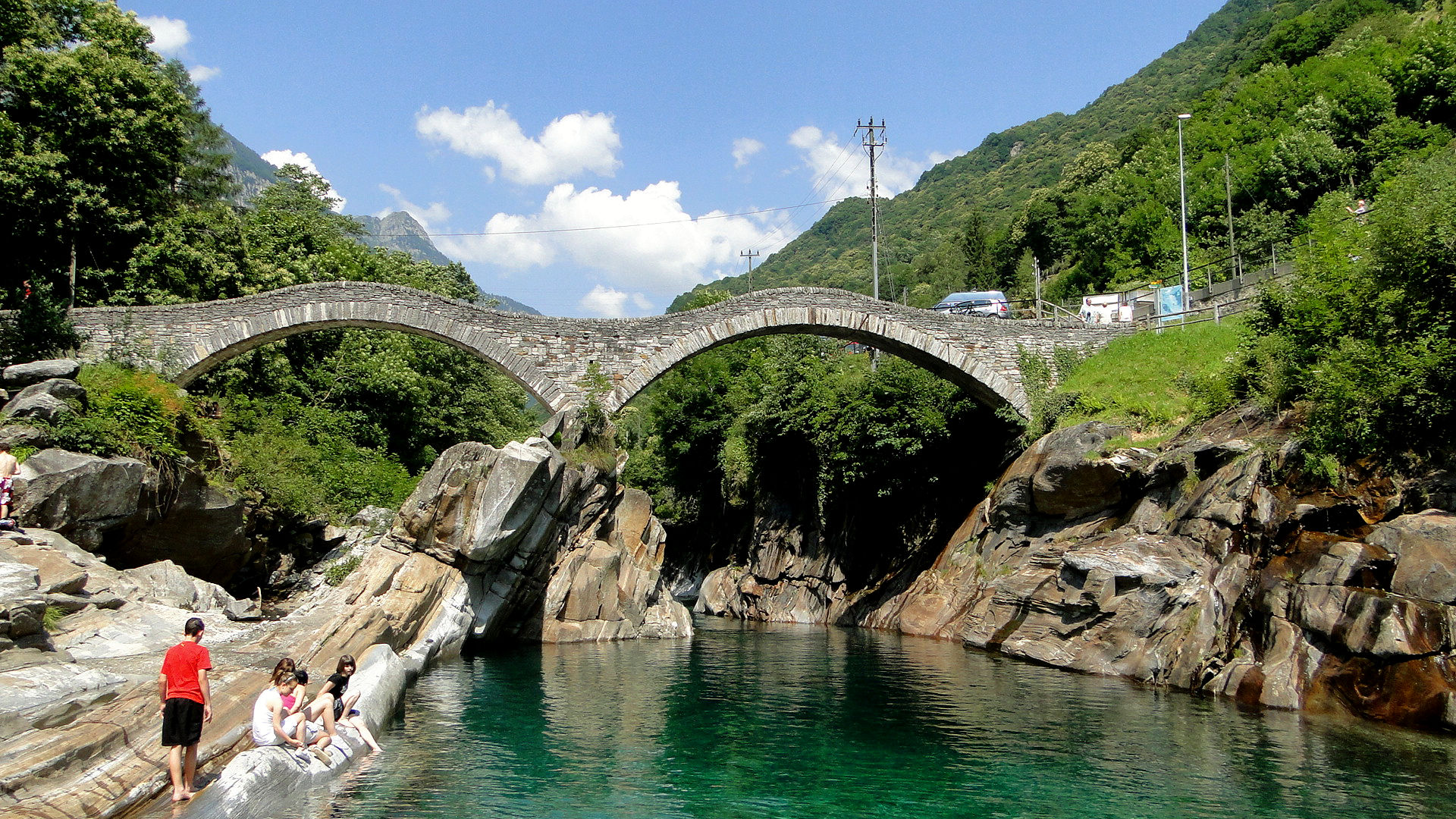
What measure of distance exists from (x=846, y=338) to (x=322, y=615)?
16756 millimetres

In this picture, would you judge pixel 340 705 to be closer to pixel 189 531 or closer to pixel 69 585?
pixel 69 585

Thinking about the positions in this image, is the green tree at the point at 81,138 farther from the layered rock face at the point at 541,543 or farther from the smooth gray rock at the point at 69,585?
the smooth gray rock at the point at 69,585

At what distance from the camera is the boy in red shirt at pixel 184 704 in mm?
7449

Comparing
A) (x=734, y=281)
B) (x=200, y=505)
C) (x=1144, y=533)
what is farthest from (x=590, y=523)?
(x=734, y=281)

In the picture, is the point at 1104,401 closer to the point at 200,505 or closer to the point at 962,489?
the point at 962,489

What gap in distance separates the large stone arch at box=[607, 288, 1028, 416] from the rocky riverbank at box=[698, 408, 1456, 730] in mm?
3332

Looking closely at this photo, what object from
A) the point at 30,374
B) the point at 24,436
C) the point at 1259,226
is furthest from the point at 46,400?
the point at 1259,226

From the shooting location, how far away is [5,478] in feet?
39.7

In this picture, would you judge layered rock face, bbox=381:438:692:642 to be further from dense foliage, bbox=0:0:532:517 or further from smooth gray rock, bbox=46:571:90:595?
smooth gray rock, bbox=46:571:90:595

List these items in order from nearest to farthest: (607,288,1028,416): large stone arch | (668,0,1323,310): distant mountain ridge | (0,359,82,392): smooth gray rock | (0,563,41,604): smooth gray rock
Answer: (0,563,41,604): smooth gray rock < (0,359,82,392): smooth gray rock < (607,288,1028,416): large stone arch < (668,0,1323,310): distant mountain ridge

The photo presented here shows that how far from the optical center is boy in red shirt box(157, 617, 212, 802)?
24.4ft

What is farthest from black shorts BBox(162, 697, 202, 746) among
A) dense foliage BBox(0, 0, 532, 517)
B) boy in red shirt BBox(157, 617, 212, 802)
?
A: dense foliage BBox(0, 0, 532, 517)

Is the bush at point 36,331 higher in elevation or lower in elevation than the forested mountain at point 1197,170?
lower

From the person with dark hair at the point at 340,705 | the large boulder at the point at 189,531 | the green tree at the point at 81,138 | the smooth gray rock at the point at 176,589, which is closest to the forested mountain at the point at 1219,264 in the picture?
the person with dark hair at the point at 340,705
